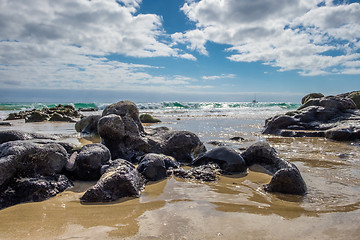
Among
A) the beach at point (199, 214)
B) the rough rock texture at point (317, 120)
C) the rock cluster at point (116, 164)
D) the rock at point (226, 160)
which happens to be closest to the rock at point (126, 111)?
the rock cluster at point (116, 164)

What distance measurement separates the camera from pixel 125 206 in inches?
130

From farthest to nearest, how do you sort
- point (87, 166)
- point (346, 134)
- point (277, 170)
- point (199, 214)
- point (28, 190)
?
point (346, 134) → point (277, 170) → point (87, 166) → point (28, 190) → point (199, 214)

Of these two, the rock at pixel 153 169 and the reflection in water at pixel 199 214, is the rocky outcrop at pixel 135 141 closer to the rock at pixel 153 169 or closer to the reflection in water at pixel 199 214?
the rock at pixel 153 169

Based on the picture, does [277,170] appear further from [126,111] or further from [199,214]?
[126,111]

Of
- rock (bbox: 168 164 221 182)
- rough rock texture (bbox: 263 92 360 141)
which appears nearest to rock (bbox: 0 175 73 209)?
rock (bbox: 168 164 221 182)

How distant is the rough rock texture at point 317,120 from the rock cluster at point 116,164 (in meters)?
6.04

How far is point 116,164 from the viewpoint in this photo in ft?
13.9

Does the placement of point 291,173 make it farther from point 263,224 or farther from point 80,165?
point 80,165

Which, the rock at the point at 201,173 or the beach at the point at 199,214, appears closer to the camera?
the beach at the point at 199,214

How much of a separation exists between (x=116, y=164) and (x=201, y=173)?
1.54m

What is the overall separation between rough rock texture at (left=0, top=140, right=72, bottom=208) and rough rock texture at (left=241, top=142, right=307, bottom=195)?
10.8 ft

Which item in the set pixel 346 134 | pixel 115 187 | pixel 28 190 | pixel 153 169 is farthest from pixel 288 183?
pixel 346 134

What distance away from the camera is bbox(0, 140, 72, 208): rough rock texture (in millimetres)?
3430

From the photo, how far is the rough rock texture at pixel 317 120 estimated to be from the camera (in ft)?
35.5
